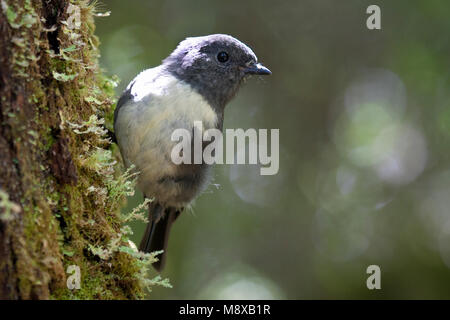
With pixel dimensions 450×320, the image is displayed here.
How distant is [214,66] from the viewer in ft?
12.4

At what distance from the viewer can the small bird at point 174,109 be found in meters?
3.36

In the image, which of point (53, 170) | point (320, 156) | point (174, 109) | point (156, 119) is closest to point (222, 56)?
point (174, 109)

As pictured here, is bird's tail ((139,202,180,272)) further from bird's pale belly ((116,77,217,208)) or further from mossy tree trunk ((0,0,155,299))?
mossy tree trunk ((0,0,155,299))

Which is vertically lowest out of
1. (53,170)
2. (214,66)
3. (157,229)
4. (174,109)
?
(157,229)

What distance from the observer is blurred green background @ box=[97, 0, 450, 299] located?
19.4 feet

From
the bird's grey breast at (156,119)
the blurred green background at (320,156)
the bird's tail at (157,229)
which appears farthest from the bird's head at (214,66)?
the blurred green background at (320,156)

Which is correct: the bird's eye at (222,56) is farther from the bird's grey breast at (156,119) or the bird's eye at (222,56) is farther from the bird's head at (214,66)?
the bird's grey breast at (156,119)

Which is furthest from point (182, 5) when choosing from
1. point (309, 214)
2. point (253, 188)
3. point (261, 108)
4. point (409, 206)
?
point (409, 206)

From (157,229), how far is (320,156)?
9.46 ft

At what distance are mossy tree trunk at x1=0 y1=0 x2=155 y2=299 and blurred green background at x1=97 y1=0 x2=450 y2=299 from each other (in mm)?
3164

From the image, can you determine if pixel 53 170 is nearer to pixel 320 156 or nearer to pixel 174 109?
pixel 174 109

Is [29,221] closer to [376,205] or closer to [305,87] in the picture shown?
[305,87]

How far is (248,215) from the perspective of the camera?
659 cm

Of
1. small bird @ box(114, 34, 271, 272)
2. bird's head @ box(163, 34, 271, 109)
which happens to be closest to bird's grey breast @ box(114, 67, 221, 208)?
small bird @ box(114, 34, 271, 272)
